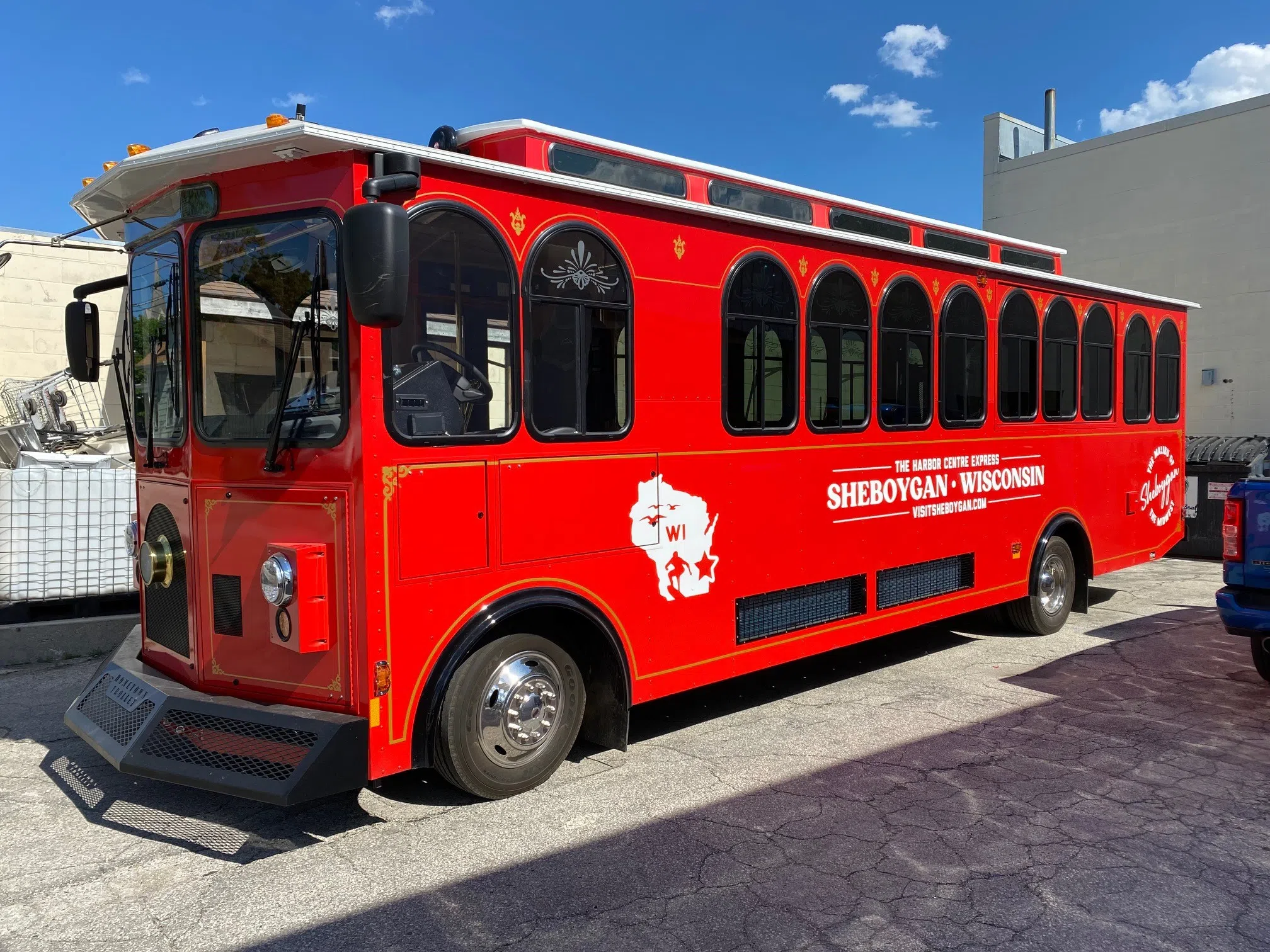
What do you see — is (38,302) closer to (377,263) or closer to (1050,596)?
(377,263)

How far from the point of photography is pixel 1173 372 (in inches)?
365

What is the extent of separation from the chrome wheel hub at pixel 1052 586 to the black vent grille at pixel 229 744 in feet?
19.8

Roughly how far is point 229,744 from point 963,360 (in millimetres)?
5316

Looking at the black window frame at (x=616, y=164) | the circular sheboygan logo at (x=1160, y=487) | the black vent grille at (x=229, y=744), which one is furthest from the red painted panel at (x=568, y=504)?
the circular sheboygan logo at (x=1160, y=487)

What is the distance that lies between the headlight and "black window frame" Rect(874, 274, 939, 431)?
12.5 feet

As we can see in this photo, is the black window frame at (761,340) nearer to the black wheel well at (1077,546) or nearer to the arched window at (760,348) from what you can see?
the arched window at (760,348)

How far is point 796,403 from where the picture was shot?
5.55 metres

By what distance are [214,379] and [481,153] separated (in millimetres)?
1633

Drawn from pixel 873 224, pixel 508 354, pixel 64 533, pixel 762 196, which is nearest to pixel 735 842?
pixel 508 354

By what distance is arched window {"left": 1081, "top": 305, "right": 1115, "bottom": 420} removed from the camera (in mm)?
8031

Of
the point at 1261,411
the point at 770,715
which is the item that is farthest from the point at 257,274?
the point at 1261,411

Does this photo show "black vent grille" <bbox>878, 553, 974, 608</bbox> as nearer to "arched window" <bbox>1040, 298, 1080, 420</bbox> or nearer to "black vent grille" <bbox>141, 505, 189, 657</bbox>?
"arched window" <bbox>1040, 298, 1080, 420</bbox>

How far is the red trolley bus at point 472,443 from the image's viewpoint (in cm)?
377

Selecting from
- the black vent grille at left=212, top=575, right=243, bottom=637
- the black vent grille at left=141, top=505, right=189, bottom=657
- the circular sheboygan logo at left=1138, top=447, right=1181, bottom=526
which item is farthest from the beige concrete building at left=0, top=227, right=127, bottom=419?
the circular sheboygan logo at left=1138, top=447, right=1181, bottom=526
